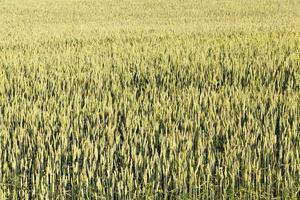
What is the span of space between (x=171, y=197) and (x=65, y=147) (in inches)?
35.6

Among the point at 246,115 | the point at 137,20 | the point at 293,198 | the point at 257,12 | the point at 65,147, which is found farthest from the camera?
the point at 257,12

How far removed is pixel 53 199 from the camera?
298cm

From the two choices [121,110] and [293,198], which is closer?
[293,198]

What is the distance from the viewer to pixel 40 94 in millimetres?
5305

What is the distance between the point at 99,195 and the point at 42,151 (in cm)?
56

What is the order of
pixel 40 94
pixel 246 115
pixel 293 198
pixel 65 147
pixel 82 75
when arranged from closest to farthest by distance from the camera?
pixel 293 198
pixel 65 147
pixel 246 115
pixel 40 94
pixel 82 75

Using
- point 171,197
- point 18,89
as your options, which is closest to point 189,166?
point 171,197

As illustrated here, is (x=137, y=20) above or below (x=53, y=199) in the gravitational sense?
below

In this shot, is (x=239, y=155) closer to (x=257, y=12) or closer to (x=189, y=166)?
(x=189, y=166)

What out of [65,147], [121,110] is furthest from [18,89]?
[65,147]

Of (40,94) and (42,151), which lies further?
(40,94)

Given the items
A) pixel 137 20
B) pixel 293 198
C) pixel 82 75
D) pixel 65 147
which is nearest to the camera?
pixel 293 198

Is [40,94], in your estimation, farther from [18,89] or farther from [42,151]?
[42,151]

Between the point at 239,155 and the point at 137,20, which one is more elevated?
the point at 239,155
